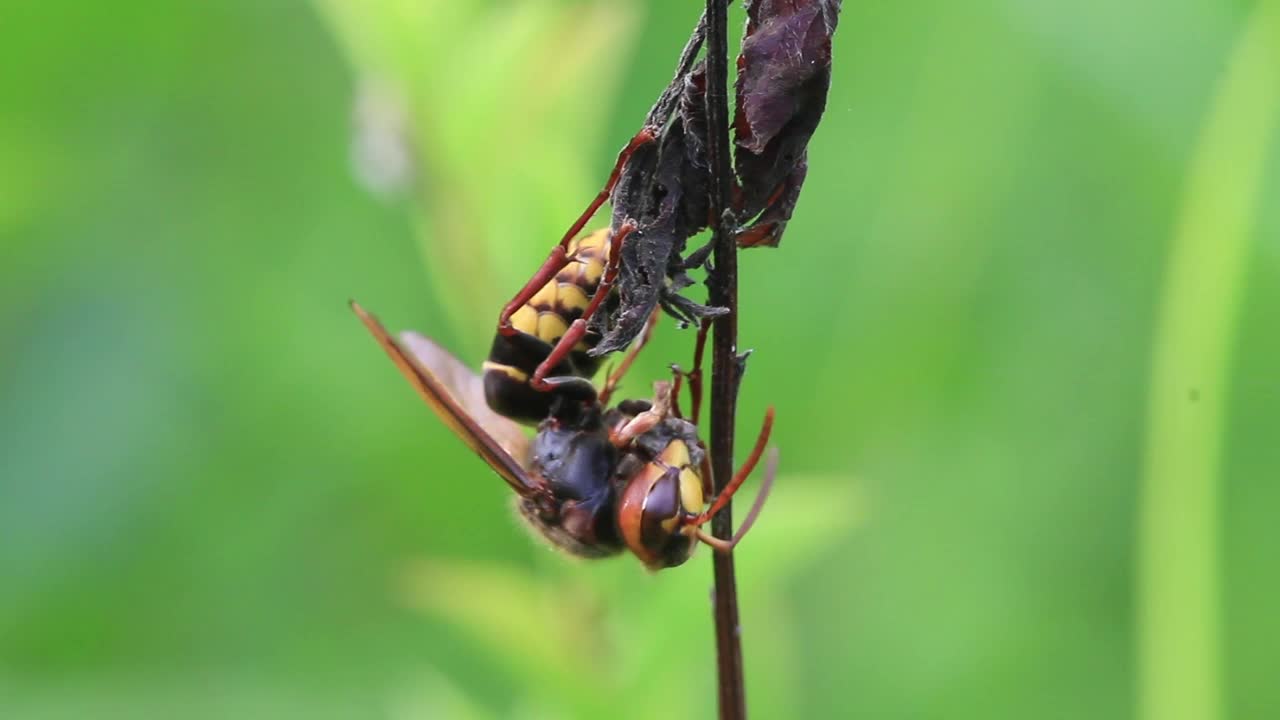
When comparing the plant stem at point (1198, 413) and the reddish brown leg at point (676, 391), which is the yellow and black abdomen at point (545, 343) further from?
the plant stem at point (1198, 413)

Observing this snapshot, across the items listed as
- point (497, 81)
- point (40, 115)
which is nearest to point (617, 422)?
point (497, 81)

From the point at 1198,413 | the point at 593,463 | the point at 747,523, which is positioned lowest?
the point at 1198,413

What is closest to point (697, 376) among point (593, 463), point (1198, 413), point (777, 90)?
point (593, 463)

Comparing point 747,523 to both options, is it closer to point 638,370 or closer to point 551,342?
point 551,342

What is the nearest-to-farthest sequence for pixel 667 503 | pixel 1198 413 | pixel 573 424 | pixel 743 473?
pixel 743 473 < pixel 667 503 < pixel 573 424 < pixel 1198 413

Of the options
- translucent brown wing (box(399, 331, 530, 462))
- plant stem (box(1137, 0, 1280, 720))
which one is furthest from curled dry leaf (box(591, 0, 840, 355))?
plant stem (box(1137, 0, 1280, 720))

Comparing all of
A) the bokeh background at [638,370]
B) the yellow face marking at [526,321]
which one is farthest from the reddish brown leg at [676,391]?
the bokeh background at [638,370]

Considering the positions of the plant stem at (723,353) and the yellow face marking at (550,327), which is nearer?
the plant stem at (723,353)
